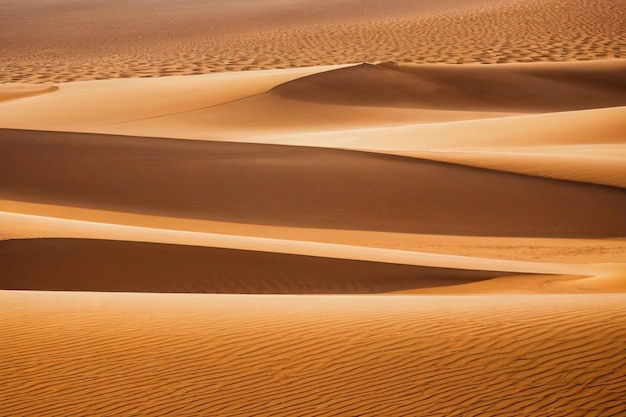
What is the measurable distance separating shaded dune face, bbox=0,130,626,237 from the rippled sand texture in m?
19.2

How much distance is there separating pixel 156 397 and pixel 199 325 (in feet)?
4.38

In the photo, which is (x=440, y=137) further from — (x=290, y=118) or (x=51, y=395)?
(x=51, y=395)

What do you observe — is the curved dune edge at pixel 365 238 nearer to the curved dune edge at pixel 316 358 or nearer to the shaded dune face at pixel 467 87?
the curved dune edge at pixel 316 358

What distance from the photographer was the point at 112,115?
24031 millimetres

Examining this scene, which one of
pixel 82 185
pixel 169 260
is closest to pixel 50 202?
pixel 82 185

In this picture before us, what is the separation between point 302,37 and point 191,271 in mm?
33981

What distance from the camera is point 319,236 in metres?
12.5

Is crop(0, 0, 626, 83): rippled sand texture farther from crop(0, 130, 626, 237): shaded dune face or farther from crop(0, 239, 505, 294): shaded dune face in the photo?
crop(0, 239, 505, 294): shaded dune face

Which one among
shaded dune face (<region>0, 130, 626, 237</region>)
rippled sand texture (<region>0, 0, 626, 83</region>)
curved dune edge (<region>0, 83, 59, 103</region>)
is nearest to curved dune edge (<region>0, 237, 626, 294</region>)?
shaded dune face (<region>0, 130, 626, 237</region>)

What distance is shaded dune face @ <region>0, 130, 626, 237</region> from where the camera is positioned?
1366 centimetres

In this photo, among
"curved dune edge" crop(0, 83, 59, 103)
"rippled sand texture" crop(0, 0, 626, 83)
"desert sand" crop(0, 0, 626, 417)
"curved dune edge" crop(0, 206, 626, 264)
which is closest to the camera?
"desert sand" crop(0, 0, 626, 417)

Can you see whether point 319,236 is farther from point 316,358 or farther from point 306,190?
point 316,358

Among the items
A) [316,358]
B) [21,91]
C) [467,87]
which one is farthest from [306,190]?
[21,91]

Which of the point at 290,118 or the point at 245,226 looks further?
the point at 290,118
